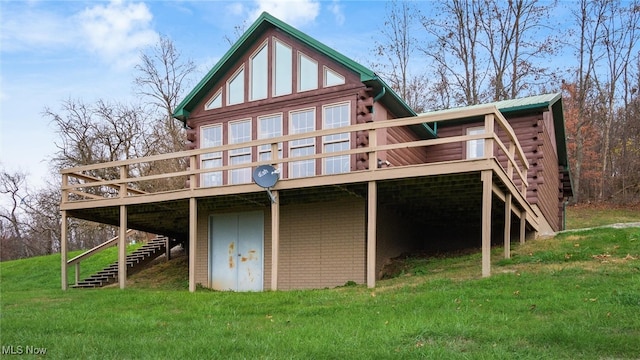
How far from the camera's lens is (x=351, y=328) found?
7379 millimetres

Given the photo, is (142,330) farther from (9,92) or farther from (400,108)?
(400,108)

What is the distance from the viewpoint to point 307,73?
14953 millimetres

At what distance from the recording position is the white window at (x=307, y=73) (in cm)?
1481

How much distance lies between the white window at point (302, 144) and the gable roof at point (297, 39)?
1638mm

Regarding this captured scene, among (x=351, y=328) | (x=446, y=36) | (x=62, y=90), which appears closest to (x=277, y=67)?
(x=351, y=328)

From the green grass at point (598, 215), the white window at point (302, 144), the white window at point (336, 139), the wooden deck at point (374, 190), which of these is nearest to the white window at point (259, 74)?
the white window at point (302, 144)

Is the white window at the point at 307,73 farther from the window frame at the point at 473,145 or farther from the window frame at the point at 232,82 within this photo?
the window frame at the point at 473,145

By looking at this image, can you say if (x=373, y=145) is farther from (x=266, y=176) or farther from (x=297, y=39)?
(x=297, y=39)

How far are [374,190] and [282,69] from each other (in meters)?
5.17

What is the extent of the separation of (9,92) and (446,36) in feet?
89.0

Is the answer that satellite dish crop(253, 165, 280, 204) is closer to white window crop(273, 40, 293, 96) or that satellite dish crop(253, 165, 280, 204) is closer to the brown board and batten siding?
the brown board and batten siding

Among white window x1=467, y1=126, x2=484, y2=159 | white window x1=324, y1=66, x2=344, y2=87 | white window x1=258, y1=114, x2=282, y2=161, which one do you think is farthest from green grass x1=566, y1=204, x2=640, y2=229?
white window x1=258, y1=114, x2=282, y2=161

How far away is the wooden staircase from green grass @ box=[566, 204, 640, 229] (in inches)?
722

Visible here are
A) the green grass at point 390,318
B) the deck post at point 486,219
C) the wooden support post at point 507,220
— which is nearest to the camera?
the green grass at point 390,318
